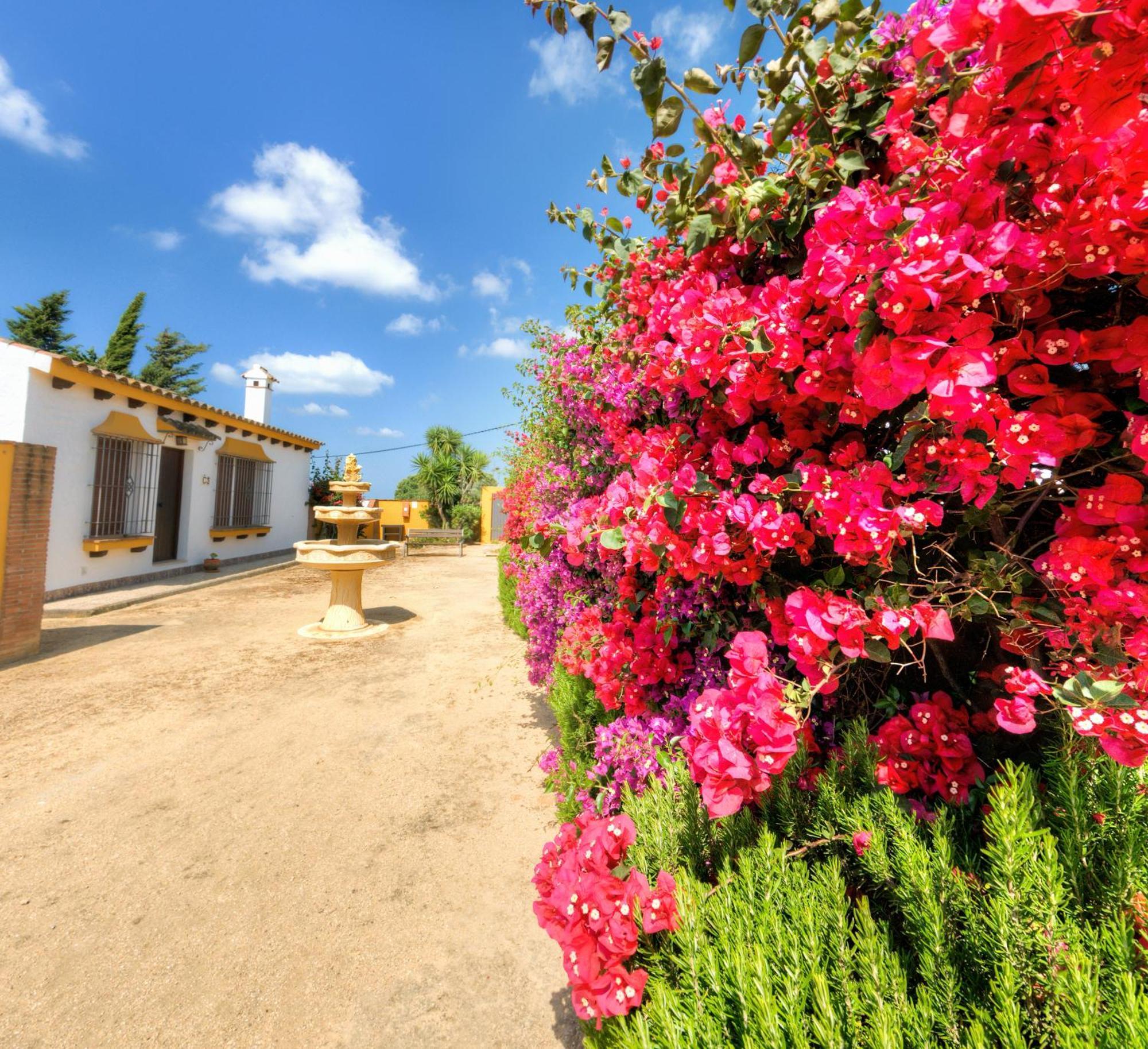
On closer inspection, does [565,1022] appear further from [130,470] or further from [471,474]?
[471,474]

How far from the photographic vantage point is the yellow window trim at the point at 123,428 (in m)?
8.50

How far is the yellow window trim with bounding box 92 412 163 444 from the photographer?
850cm

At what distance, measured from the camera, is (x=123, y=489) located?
909 centimetres

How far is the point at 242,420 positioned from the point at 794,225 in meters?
14.3

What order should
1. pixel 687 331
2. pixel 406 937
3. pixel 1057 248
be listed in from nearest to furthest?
1. pixel 1057 248
2. pixel 687 331
3. pixel 406 937

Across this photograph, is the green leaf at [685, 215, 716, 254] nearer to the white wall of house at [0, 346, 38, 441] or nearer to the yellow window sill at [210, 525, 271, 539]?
the white wall of house at [0, 346, 38, 441]

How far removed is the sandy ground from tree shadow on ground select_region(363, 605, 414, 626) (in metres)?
2.36

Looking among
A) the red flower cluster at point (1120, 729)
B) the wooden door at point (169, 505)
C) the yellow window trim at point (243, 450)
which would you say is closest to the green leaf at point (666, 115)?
the red flower cluster at point (1120, 729)

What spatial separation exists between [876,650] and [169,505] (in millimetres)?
13682

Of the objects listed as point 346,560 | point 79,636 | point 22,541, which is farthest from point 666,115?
point 79,636

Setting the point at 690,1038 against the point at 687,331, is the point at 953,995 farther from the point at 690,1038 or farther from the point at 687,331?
the point at 687,331

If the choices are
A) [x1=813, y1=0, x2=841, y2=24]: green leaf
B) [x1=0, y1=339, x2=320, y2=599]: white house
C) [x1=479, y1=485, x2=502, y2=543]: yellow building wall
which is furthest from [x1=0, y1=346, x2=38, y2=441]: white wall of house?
[x1=479, y1=485, x2=502, y2=543]: yellow building wall

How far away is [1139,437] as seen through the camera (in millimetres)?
862

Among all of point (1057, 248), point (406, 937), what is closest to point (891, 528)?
point (1057, 248)
